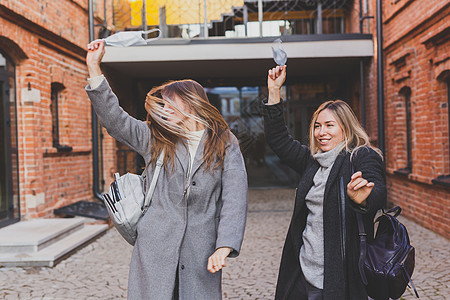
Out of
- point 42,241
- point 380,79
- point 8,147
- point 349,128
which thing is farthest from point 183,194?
point 380,79

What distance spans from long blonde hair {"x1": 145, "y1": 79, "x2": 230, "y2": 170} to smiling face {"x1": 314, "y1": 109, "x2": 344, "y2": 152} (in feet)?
1.68

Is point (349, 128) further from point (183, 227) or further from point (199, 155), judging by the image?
point (183, 227)

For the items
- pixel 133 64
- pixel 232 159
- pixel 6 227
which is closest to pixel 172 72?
pixel 133 64

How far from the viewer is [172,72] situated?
10734mm

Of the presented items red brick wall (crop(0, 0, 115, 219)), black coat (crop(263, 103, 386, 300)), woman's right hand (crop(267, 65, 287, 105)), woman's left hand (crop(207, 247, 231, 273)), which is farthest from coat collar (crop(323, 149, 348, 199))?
red brick wall (crop(0, 0, 115, 219))

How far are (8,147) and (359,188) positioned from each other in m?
6.05

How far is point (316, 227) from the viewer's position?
2307 millimetres

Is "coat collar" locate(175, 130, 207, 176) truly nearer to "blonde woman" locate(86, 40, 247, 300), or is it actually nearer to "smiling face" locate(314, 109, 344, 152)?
"blonde woman" locate(86, 40, 247, 300)

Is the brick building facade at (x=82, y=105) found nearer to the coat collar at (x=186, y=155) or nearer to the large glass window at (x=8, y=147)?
the large glass window at (x=8, y=147)

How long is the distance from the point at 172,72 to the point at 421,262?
712cm

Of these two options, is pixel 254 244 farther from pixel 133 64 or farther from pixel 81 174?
pixel 133 64

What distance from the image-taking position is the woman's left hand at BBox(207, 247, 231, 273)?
2045mm

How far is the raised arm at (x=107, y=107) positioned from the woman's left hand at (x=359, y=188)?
980 millimetres

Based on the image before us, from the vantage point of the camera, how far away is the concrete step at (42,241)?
5.31 m
